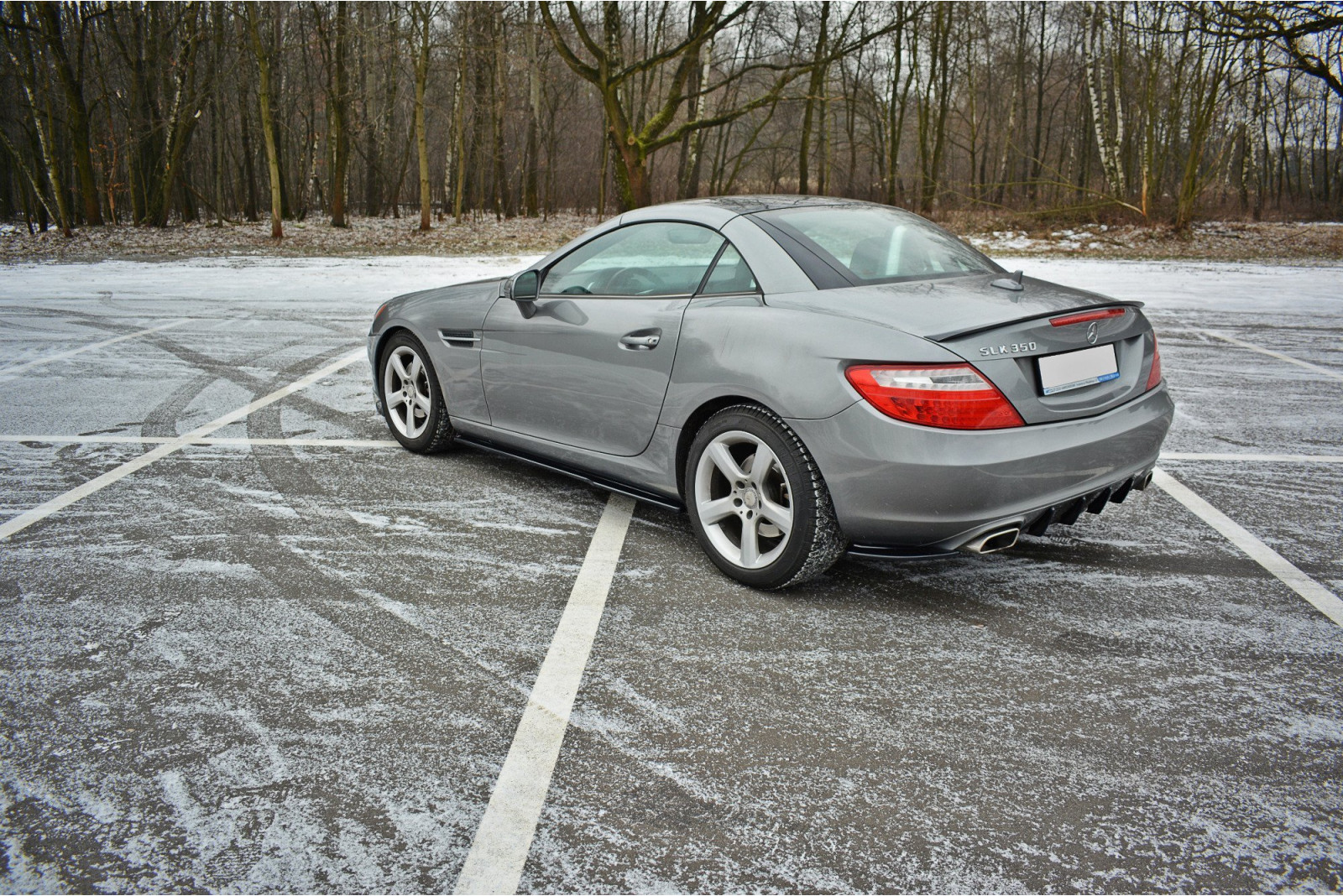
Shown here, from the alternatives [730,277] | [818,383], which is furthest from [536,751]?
[730,277]

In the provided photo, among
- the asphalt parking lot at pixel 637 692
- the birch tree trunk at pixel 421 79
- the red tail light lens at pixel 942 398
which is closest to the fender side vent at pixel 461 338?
the asphalt parking lot at pixel 637 692

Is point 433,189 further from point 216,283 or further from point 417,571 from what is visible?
point 417,571

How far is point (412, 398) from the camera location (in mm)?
5637

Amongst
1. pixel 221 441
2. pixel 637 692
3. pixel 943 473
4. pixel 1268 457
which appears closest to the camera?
pixel 637 692

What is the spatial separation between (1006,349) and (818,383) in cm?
62

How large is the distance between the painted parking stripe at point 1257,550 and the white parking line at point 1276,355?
148 inches

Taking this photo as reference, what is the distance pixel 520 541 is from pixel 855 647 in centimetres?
162

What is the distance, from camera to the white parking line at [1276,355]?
7812 mm

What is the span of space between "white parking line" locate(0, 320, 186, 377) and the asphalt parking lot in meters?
3.12

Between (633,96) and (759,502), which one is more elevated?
(633,96)

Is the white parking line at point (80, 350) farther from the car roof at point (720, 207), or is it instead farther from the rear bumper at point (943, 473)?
the rear bumper at point (943, 473)

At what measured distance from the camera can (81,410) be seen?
6.69 meters

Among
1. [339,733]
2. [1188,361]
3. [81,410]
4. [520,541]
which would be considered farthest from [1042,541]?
[81,410]

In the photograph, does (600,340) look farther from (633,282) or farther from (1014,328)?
(1014,328)
